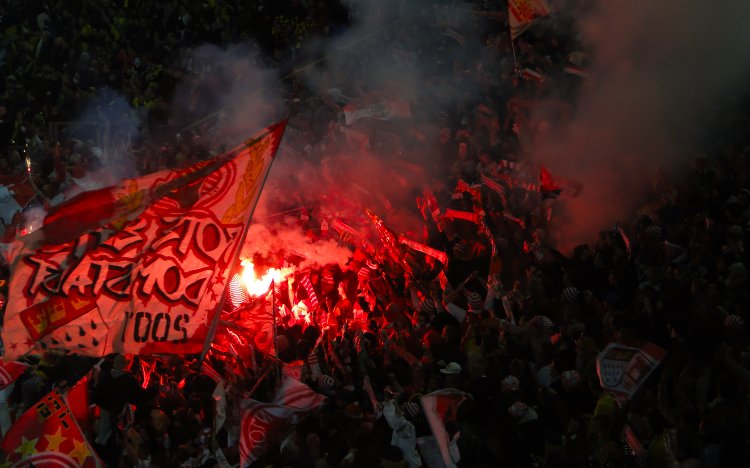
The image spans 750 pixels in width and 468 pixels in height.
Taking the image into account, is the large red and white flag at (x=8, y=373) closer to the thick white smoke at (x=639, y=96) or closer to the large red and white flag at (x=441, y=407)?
the large red and white flag at (x=441, y=407)

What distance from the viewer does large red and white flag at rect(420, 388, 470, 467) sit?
496 centimetres

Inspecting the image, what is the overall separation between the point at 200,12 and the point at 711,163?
811cm

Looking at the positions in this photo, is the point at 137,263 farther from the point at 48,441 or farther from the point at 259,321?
the point at 259,321

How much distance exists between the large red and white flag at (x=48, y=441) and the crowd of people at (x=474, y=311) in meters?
0.46

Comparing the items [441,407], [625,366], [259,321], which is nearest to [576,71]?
[259,321]

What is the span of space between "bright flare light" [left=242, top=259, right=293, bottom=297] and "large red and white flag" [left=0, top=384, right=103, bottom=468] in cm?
224

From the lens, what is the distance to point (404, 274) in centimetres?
728

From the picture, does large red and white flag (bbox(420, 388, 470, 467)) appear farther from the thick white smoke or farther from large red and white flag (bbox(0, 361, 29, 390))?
large red and white flag (bbox(0, 361, 29, 390))

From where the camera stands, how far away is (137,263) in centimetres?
530

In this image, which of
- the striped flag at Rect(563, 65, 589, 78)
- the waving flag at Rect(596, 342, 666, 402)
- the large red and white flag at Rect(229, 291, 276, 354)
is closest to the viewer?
the waving flag at Rect(596, 342, 666, 402)

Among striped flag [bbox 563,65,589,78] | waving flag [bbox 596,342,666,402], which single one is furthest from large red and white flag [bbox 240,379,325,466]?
striped flag [bbox 563,65,589,78]

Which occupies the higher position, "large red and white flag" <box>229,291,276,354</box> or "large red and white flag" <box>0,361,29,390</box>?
"large red and white flag" <box>0,361,29,390</box>

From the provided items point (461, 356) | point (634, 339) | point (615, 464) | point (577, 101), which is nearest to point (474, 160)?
point (577, 101)

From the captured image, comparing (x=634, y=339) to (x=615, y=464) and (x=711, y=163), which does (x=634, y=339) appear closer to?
(x=615, y=464)
